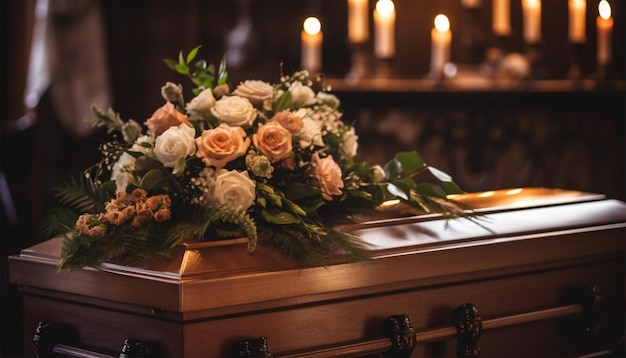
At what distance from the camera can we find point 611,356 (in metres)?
2.15

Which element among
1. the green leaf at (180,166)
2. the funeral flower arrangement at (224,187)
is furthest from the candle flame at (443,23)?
the green leaf at (180,166)

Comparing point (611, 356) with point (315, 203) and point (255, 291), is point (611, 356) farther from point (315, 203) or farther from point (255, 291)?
point (255, 291)

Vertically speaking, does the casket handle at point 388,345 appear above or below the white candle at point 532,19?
below

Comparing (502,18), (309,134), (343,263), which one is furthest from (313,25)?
(502,18)

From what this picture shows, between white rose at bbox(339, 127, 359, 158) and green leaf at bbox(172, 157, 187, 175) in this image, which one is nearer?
green leaf at bbox(172, 157, 187, 175)

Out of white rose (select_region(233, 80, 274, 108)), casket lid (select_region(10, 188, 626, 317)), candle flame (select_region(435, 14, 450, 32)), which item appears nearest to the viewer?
casket lid (select_region(10, 188, 626, 317))

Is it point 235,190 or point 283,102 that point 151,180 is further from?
point 283,102

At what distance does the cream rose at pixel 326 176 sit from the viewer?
1769 millimetres

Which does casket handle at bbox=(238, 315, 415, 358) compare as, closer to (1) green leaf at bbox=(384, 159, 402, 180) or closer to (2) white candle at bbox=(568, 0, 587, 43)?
(1) green leaf at bbox=(384, 159, 402, 180)

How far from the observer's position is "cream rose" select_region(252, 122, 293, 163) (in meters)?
1.70

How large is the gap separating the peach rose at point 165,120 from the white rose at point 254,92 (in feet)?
0.46

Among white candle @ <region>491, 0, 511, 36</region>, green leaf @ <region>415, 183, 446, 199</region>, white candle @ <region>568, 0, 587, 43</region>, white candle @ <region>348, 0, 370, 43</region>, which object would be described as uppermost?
white candle @ <region>491, 0, 511, 36</region>

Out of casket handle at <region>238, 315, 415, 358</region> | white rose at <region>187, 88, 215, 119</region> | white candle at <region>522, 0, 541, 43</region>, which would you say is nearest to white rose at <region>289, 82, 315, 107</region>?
white rose at <region>187, 88, 215, 119</region>

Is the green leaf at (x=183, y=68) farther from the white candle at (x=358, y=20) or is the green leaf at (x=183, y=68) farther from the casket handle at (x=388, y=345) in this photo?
the white candle at (x=358, y=20)
